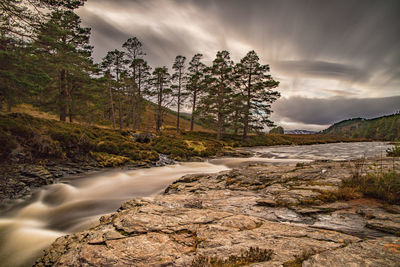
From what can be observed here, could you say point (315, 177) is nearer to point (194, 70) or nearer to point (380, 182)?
point (380, 182)

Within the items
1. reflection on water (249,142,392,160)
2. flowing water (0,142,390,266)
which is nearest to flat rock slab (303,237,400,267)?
flowing water (0,142,390,266)

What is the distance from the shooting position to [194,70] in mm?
34688

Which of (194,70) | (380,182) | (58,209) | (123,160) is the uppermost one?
(194,70)

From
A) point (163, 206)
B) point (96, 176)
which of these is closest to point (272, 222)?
point (163, 206)

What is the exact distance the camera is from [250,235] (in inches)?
118

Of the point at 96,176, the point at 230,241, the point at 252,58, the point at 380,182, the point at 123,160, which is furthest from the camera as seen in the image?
the point at 252,58

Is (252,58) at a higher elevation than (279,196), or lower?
higher

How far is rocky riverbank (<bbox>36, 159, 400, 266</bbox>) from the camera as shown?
2279 mm

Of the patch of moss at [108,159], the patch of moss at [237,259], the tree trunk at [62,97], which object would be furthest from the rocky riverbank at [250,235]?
the tree trunk at [62,97]

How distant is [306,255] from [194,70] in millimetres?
35746

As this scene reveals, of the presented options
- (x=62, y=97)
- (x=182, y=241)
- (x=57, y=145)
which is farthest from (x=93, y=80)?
(x=182, y=241)

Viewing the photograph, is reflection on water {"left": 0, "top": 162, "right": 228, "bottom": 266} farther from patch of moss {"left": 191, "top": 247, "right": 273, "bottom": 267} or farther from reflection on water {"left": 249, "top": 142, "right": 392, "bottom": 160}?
reflection on water {"left": 249, "top": 142, "right": 392, "bottom": 160}

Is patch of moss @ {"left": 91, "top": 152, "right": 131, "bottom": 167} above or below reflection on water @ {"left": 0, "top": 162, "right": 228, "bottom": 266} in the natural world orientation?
above

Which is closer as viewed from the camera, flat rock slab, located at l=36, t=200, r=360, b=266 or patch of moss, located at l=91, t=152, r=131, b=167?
flat rock slab, located at l=36, t=200, r=360, b=266
